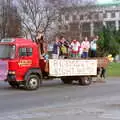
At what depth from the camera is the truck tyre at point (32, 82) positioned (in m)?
21.8

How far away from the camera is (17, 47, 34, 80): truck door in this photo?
21.5 metres

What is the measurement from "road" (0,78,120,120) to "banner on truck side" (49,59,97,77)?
1114 millimetres

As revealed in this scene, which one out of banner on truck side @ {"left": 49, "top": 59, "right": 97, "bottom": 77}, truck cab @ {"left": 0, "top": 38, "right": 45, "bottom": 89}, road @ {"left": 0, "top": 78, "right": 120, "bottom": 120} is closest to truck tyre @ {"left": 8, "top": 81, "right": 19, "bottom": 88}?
truck cab @ {"left": 0, "top": 38, "right": 45, "bottom": 89}

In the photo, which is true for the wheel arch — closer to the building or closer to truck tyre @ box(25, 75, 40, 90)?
truck tyre @ box(25, 75, 40, 90)

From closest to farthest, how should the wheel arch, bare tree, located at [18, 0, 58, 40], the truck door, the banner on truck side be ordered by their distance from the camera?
the truck door
the wheel arch
the banner on truck side
bare tree, located at [18, 0, 58, 40]

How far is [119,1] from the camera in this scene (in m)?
137

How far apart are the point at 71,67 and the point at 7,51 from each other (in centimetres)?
386

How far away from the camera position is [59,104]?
16.4 meters

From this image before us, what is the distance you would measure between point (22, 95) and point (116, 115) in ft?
23.0

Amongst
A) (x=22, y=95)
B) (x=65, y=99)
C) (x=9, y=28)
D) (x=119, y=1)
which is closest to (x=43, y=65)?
(x=22, y=95)

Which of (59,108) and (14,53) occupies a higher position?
(14,53)

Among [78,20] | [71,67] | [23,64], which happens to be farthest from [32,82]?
[78,20]

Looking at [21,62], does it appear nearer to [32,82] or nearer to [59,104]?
[32,82]

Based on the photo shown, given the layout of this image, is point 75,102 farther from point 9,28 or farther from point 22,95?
point 9,28
